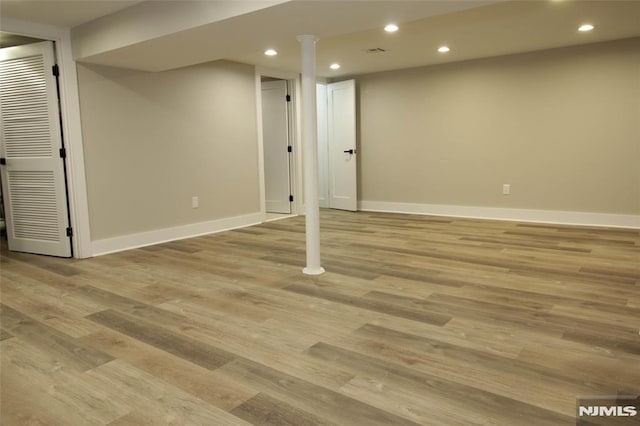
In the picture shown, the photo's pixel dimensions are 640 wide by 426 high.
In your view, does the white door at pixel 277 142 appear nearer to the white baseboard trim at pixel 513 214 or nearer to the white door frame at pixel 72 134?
the white baseboard trim at pixel 513 214

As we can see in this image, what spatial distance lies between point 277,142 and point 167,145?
2.14 metres

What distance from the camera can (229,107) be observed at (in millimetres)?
Answer: 5785

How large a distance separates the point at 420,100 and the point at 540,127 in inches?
67.3

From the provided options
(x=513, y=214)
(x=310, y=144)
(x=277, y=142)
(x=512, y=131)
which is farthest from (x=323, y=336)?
(x=277, y=142)

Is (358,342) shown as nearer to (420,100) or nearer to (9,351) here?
(9,351)

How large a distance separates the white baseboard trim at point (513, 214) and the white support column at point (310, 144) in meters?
3.42

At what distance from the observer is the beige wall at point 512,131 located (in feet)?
17.5

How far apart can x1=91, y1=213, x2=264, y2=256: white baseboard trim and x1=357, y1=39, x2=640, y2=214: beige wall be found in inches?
92.1

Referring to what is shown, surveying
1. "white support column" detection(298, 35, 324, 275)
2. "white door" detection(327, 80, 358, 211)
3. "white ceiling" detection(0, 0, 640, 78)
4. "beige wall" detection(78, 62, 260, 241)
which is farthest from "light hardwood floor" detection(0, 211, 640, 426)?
"white door" detection(327, 80, 358, 211)

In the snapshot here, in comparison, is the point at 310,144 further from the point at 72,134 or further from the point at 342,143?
the point at 342,143

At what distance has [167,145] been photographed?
16.9 feet

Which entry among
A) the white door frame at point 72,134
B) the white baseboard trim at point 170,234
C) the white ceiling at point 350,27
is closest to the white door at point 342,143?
the white ceiling at point 350,27

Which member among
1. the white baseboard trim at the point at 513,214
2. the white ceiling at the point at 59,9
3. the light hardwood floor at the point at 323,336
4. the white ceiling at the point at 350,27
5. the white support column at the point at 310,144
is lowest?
the light hardwood floor at the point at 323,336

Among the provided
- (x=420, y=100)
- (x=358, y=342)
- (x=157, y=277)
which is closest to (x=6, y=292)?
(x=157, y=277)
